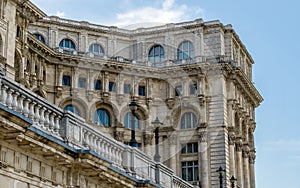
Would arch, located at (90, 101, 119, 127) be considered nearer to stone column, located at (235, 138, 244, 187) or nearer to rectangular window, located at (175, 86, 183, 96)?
rectangular window, located at (175, 86, 183, 96)

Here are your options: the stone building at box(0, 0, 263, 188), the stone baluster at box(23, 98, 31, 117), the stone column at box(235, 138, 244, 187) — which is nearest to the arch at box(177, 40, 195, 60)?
the stone building at box(0, 0, 263, 188)

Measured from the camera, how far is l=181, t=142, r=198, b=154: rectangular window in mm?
73250

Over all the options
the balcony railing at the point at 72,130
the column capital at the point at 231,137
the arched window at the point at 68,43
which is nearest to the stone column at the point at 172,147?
the column capital at the point at 231,137

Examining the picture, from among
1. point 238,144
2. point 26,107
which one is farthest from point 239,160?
point 26,107

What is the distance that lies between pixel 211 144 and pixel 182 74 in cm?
854

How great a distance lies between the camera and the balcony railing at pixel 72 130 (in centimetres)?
1800

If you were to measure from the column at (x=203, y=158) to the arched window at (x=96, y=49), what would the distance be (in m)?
14.7

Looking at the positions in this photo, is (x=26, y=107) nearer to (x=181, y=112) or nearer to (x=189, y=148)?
(x=189, y=148)

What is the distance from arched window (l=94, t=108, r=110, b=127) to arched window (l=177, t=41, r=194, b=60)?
10.9 meters

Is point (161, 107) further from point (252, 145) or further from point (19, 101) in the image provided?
point (19, 101)

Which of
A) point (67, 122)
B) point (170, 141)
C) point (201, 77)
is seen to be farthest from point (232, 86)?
point (67, 122)

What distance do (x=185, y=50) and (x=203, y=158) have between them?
12.9 meters

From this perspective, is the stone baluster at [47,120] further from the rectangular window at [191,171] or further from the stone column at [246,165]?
the stone column at [246,165]

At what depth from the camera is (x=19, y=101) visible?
18.4m
